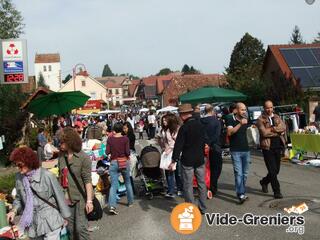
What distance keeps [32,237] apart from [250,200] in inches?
207

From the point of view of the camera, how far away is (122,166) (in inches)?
366

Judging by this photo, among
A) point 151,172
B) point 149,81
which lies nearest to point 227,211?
point 151,172

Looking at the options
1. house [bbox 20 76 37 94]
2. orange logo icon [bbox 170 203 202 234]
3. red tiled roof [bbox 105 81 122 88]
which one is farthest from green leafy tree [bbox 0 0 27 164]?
red tiled roof [bbox 105 81 122 88]

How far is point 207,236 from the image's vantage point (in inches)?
279

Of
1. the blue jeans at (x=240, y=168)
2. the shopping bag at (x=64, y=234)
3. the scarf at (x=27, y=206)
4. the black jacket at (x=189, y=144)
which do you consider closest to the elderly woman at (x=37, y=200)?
the scarf at (x=27, y=206)

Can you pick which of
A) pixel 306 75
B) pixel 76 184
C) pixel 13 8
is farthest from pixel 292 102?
pixel 13 8

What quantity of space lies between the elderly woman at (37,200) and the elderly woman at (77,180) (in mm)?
455

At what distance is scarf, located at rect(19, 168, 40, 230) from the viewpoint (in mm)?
4906

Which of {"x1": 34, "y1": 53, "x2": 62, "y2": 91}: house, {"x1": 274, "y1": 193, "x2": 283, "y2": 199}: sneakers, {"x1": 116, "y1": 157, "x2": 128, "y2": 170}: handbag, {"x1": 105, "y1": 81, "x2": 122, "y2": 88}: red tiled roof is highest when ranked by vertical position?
{"x1": 34, "y1": 53, "x2": 62, "y2": 91}: house

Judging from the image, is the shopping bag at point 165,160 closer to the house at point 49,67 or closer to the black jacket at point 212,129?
the black jacket at point 212,129

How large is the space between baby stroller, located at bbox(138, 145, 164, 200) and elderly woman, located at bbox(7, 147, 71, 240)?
17.1ft

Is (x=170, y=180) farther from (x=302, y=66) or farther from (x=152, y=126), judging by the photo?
(x=302, y=66)

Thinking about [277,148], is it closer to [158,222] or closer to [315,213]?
[315,213]

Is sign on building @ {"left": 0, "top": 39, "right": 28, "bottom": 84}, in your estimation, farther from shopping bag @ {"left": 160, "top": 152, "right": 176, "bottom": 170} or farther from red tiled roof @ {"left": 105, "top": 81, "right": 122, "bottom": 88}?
red tiled roof @ {"left": 105, "top": 81, "right": 122, "bottom": 88}
